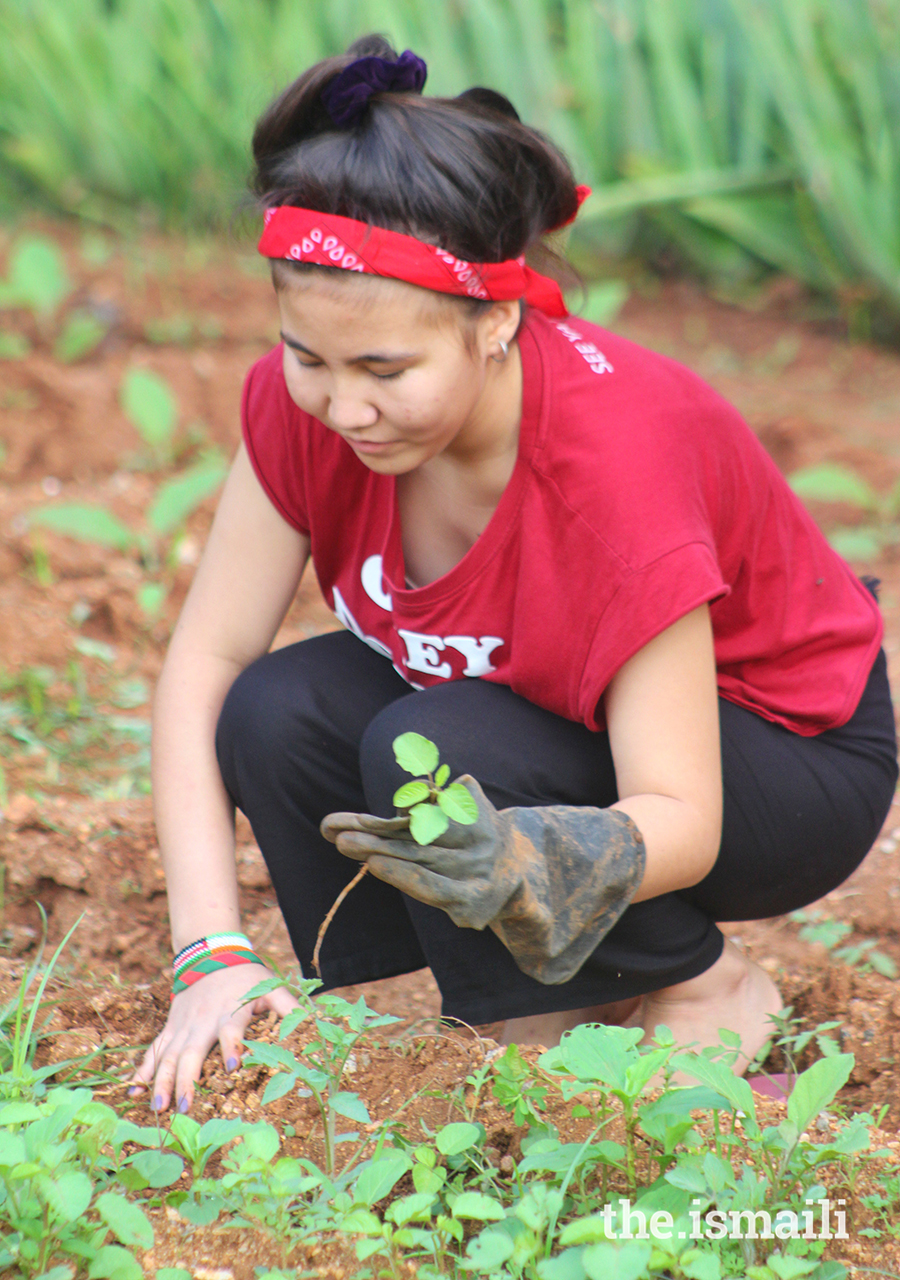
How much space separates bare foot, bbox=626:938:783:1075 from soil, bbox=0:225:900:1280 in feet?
0.38

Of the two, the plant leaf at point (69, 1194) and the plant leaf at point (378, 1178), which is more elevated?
the plant leaf at point (69, 1194)

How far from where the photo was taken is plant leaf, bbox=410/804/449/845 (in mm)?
1016

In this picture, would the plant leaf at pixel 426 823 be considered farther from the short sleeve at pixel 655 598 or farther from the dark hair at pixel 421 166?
the dark hair at pixel 421 166

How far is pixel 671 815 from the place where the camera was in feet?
4.15

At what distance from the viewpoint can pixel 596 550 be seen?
1.32 meters

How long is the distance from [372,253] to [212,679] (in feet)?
2.12

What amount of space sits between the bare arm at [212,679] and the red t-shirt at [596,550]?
53 millimetres

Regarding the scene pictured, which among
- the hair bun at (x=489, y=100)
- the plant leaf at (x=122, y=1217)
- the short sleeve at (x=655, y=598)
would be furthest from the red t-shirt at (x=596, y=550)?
the plant leaf at (x=122, y=1217)

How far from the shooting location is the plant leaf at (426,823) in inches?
40.0

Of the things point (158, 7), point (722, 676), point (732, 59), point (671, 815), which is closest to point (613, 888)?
point (671, 815)

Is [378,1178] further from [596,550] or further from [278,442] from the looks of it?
[278,442]

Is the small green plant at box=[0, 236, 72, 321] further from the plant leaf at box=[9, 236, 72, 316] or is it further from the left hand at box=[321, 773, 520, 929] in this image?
the left hand at box=[321, 773, 520, 929]

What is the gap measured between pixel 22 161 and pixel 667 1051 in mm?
4965

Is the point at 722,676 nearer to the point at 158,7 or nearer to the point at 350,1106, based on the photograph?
the point at 350,1106
